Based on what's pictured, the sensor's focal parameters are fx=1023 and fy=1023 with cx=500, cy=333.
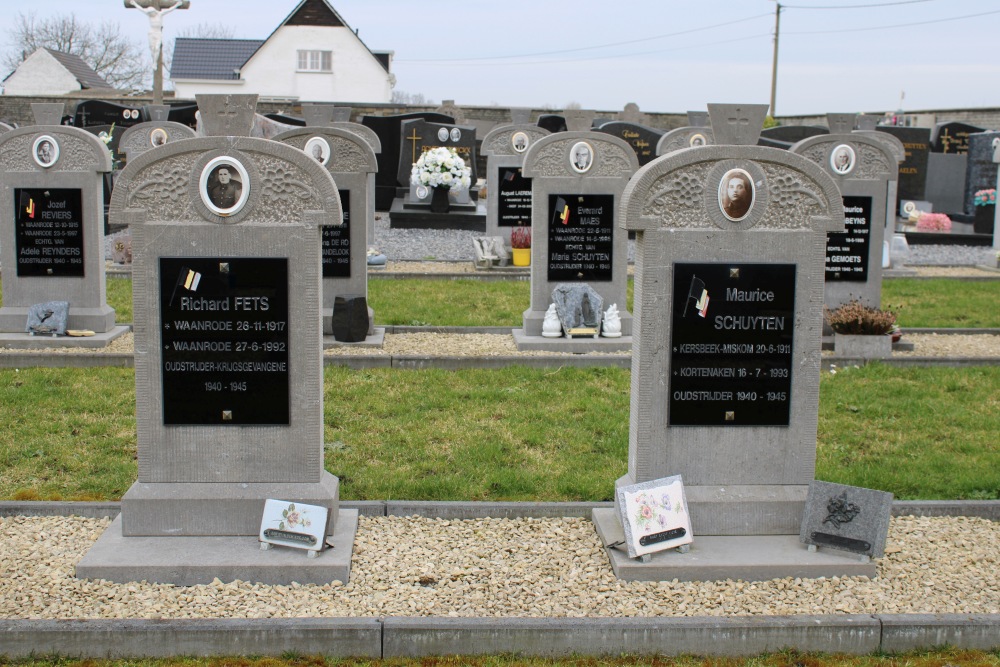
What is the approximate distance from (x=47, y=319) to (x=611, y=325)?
19.3ft

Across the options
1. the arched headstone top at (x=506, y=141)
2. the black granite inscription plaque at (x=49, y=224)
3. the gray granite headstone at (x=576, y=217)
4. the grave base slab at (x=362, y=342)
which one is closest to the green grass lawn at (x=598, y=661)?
the grave base slab at (x=362, y=342)

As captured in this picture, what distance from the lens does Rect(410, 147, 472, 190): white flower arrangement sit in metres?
20.1

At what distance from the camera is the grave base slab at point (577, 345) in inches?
423

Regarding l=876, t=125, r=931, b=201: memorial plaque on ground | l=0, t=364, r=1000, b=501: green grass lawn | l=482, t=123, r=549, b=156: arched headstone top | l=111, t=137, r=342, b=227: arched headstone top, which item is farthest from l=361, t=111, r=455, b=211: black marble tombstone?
l=111, t=137, r=342, b=227: arched headstone top

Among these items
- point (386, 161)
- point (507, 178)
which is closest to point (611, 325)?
point (507, 178)

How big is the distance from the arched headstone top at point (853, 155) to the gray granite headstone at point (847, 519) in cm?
621

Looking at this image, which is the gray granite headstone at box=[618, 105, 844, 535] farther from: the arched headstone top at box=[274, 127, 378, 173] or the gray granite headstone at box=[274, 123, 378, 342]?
the arched headstone top at box=[274, 127, 378, 173]

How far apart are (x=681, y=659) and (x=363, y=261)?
7.51 metres

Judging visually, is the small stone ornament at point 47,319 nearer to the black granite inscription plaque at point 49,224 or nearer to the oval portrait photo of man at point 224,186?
the black granite inscription plaque at point 49,224

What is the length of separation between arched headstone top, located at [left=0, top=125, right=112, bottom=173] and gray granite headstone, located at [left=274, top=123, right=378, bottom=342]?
1.98m

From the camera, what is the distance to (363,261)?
1145 cm

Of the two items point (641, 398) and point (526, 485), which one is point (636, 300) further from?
point (526, 485)

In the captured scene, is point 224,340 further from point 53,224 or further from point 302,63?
point 302,63

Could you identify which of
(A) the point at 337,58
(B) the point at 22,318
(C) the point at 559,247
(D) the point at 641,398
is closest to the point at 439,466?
(D) the point at 641,398
